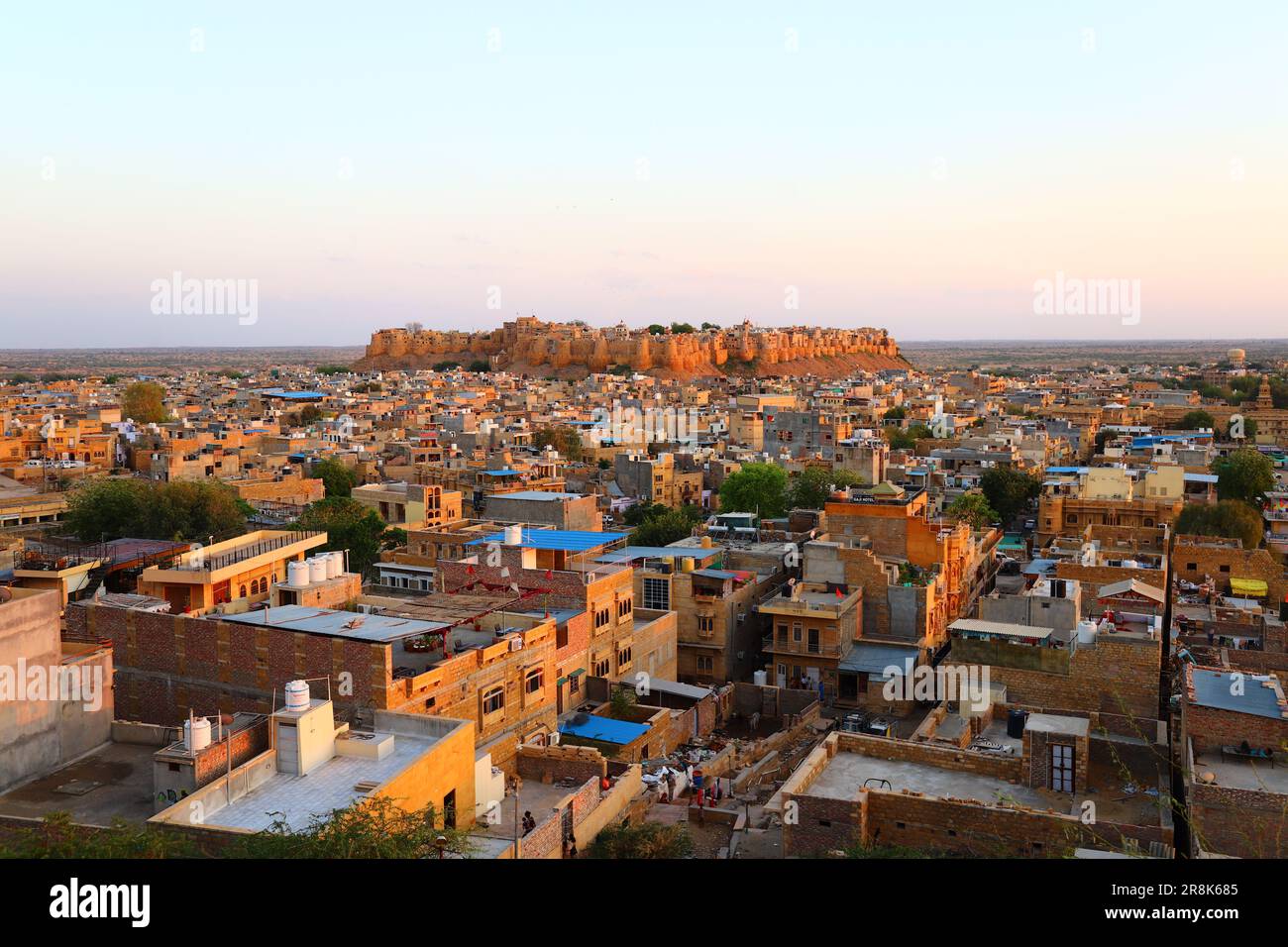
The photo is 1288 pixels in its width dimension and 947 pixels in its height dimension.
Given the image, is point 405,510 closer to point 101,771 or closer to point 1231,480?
point 101,771

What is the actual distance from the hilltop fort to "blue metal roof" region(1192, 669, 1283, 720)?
107671 mm

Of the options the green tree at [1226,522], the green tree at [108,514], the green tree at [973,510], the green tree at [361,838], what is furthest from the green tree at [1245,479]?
the green tree at [361,838]

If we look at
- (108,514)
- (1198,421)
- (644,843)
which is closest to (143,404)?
(108,514)

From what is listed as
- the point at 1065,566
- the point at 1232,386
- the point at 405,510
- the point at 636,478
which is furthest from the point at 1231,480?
the point at 1232,386

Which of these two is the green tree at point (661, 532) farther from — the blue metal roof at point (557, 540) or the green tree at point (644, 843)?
the green tree at point (644, 843)

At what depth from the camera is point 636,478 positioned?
150ft

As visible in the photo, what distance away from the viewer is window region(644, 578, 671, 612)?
78.2ft

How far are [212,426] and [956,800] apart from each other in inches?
1935

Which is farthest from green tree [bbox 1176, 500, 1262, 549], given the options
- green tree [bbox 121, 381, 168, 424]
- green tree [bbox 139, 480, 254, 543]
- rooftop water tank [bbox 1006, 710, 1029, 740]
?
green tree [bbox 121, 381, 168, 424]

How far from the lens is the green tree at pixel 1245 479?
39.2m

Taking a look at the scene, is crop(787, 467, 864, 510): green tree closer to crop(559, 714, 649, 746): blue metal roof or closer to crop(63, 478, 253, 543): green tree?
crop(63, 478, 253, 543): green tree

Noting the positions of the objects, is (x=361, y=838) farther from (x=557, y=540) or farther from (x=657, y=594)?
(x=557, y=540)

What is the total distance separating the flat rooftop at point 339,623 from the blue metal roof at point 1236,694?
34.3 feet

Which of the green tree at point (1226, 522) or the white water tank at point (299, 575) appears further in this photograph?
the green tree at point (1226, 522)
